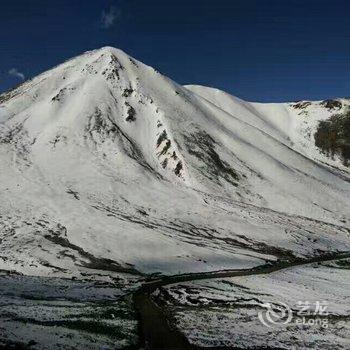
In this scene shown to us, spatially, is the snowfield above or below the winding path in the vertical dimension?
above

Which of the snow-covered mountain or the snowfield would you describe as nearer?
the snowfield

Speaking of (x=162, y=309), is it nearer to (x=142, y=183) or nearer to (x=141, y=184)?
(x=141, y=184)

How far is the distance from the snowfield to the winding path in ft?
8.40

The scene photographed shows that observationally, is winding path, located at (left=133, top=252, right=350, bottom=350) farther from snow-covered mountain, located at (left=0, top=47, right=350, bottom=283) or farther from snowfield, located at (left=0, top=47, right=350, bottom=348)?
snow-covered mountain, located at (left=0, top=47, right=350, bottom=283)

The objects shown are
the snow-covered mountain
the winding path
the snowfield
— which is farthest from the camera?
the snow-covered mountain

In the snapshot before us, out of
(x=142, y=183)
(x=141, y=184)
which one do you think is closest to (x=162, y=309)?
(x=141, y=184)

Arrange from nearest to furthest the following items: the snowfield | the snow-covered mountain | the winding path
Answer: the winding path < the snowfield < the snow-covered mountain

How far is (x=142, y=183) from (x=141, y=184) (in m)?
0.69

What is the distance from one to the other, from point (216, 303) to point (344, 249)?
53.5 meters

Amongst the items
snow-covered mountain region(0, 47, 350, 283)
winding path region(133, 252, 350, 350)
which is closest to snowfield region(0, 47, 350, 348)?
snow-covered mountain region(0, 47, 350, 283)

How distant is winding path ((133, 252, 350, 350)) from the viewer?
35956mm

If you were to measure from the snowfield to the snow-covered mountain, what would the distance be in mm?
358

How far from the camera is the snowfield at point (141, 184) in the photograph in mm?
79375

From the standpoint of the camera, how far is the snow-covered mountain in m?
80.5
